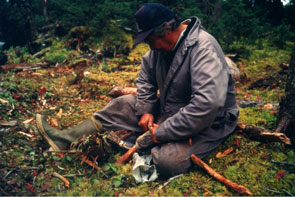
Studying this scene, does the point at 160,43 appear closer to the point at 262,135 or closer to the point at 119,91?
the point at 262,135

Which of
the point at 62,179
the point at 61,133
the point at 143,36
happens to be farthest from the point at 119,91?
the point at 143,36

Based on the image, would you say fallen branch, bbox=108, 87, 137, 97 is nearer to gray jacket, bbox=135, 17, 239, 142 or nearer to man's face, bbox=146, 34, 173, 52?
gray jacket, bbox=135, 17, 239, 142

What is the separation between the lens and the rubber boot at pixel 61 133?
127 inches

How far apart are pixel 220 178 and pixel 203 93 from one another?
3.34 ft

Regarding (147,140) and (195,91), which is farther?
(147,140)

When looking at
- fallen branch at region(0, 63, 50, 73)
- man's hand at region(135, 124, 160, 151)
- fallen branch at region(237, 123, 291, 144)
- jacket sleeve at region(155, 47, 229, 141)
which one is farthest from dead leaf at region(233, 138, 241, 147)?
fallen branch at region(0, 63, 50, 73)

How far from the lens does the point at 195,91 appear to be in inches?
97.2

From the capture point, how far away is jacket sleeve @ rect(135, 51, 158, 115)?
10.5 feet

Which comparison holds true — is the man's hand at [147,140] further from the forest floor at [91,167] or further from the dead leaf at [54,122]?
the dead leaf at [54,122]

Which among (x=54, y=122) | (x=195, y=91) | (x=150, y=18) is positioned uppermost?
(x=150, y=18)

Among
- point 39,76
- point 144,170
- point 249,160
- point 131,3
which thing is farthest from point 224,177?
point 131,3

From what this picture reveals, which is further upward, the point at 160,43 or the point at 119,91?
the point at 160,43

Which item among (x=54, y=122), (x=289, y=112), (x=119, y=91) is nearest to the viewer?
(x=289, y=112)

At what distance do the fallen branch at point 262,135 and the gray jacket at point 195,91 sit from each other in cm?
31
